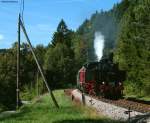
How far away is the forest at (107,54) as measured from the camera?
45.2m

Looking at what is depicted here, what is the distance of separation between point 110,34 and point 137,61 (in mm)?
41790

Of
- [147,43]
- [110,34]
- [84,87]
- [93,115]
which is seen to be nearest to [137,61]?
[147,43]

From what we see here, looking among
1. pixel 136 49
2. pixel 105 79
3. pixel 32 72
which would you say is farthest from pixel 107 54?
pixel 32 72

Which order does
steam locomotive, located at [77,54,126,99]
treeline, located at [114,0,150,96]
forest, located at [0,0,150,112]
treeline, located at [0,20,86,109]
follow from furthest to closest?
1. treeline, located at [0,20,86,109]
2. forest, located at [0,0,150,112]
3. treeline, located at [114,0,150,96]
4. steam locomotive, located at [77,54,126,99]

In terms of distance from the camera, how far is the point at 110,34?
87.8m

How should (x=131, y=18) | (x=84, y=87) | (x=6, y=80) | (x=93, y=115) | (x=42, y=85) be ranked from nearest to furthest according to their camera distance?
(x=93, y=115)
(x=84, y=87)
(x=131, y=18)
(x=42, y=85)
(x=6, y=80)


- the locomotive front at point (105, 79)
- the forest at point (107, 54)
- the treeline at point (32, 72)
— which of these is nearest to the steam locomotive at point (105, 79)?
the locomotive front at point (105, 79)

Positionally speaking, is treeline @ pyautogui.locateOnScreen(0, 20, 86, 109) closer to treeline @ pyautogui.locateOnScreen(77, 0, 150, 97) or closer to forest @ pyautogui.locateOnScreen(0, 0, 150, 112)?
forest @ pyautogui.locateOnScreen(0, 0, 150, 112)

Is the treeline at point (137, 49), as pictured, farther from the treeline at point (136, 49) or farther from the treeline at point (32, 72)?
the treeline at point (32, 72)

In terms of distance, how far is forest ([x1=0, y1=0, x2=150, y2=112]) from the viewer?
45.2 meters

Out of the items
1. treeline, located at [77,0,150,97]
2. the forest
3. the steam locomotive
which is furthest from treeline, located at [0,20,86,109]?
the steam locomotive

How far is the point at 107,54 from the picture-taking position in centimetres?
5869

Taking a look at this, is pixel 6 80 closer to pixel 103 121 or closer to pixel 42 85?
pixel 42 85

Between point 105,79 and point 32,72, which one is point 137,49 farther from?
point 32,72
